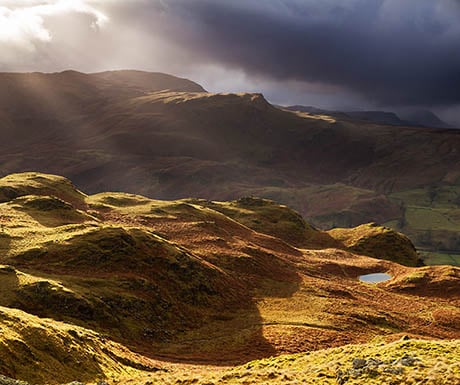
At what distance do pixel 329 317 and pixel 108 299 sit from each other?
94.0 ft

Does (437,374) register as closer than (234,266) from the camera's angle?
Yes

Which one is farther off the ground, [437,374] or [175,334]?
[437,374]

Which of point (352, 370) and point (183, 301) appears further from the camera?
Result: point (183, 301)

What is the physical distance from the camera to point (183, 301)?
54094 millimetres

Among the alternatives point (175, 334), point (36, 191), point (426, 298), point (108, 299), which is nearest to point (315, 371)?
point (175, 334)

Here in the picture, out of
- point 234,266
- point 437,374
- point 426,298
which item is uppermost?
point 437,374

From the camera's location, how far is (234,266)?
235 ft

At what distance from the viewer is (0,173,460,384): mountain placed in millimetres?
27906

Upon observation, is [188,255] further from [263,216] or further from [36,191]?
[263,216]

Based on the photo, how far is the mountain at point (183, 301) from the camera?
27.9m

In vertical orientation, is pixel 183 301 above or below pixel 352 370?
below

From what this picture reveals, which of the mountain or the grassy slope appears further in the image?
the mountain

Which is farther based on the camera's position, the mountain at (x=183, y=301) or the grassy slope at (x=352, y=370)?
the mountain at (x=183, y=301)

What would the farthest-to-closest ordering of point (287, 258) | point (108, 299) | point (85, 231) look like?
point (287, 258), point (85, 231), point (108, 299)
